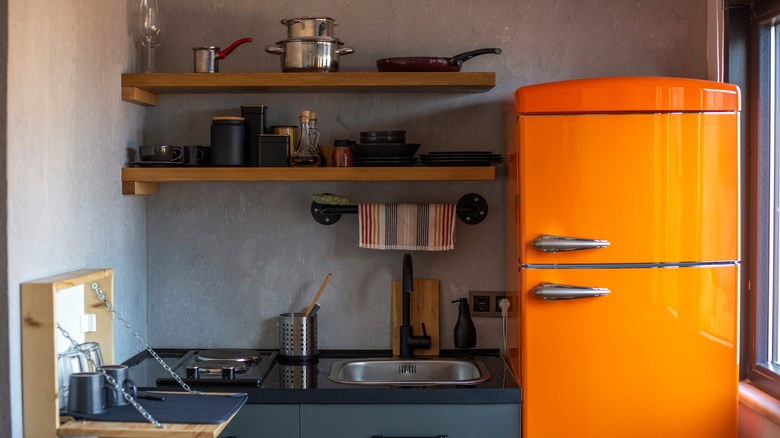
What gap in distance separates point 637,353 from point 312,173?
120cm

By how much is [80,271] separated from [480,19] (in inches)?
A: 65.0

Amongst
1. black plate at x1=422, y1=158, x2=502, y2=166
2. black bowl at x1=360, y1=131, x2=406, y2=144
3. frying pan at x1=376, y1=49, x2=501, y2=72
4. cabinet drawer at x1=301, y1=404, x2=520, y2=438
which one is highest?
frying pan at x1=376, y1=49, x2=501, y2=72

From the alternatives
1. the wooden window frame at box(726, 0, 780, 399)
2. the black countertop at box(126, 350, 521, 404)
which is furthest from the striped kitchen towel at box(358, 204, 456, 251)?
the wooden window frame at box(726, 0, 780, 399)

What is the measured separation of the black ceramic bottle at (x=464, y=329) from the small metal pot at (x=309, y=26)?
106 cm

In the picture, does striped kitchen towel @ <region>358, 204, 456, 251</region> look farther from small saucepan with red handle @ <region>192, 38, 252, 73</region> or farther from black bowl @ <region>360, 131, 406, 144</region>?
small saucepan with red handle @ <region>192, 38, 252, 73</region>

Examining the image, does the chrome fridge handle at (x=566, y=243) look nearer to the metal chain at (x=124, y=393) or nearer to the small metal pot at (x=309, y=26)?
the small metal pot at (x=309, y=26)

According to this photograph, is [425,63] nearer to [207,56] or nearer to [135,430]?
[207,56]

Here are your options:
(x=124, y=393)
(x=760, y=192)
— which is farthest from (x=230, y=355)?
(x=760, y=192)

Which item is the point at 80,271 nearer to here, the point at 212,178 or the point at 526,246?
the point at 212,178

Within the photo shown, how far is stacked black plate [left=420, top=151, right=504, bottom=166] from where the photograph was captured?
3014mm

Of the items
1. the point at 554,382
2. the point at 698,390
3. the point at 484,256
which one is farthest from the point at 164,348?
the point at 698,390

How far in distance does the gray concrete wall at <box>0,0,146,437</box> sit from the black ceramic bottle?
1151 mm

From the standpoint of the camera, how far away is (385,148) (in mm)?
3031

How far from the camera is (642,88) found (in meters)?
2.73
